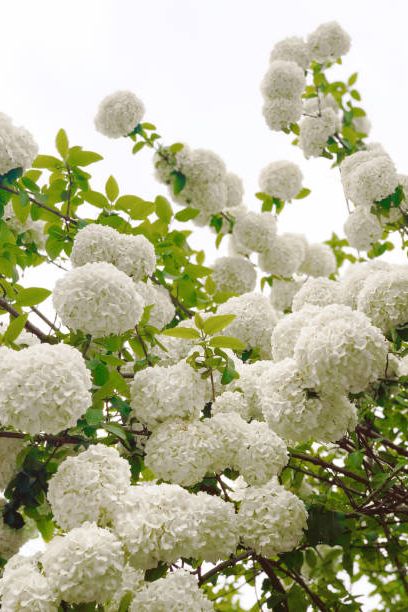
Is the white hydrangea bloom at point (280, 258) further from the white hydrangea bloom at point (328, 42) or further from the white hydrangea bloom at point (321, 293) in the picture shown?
the white hydrangea bloom at point (321, 293)

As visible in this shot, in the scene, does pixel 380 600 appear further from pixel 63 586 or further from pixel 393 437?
pixel 63 586

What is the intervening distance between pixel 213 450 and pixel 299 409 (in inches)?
14.7

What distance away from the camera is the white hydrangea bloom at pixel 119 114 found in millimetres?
5008

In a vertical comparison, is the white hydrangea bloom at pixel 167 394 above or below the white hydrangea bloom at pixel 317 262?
below

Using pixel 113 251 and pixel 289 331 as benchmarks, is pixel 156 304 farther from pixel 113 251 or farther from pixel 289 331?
pixel 289 331

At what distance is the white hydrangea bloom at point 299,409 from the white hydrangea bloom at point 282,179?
330 cm

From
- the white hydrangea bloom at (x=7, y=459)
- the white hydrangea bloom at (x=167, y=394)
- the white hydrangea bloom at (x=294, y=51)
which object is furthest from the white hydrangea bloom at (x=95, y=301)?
the white hydrangea bloom at (x=294, y=51)

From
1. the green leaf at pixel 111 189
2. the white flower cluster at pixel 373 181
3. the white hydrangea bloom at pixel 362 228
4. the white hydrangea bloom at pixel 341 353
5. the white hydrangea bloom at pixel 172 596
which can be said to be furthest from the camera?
the white hydrangea bloom at pixel 362 228

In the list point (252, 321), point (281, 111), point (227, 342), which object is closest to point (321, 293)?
point (252, 321)

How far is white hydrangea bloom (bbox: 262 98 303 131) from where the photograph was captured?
17.6 ft

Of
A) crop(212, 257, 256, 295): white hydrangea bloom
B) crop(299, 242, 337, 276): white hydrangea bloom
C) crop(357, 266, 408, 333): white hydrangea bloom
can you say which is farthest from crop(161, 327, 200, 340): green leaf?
crop(299, 242, 337, 276): white hydrangea bloom

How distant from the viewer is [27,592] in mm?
1917

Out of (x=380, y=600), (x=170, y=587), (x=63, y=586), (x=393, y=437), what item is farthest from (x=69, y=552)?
(x=380, y=600)

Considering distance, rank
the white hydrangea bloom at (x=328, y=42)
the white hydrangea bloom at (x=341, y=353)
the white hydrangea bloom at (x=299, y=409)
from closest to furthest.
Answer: the white hydrangea bloom at (x=341, y=353)
the white hydrangea bloom at (x=299, y=409)
the white hydrangea bloom at (x=328, y=42)
